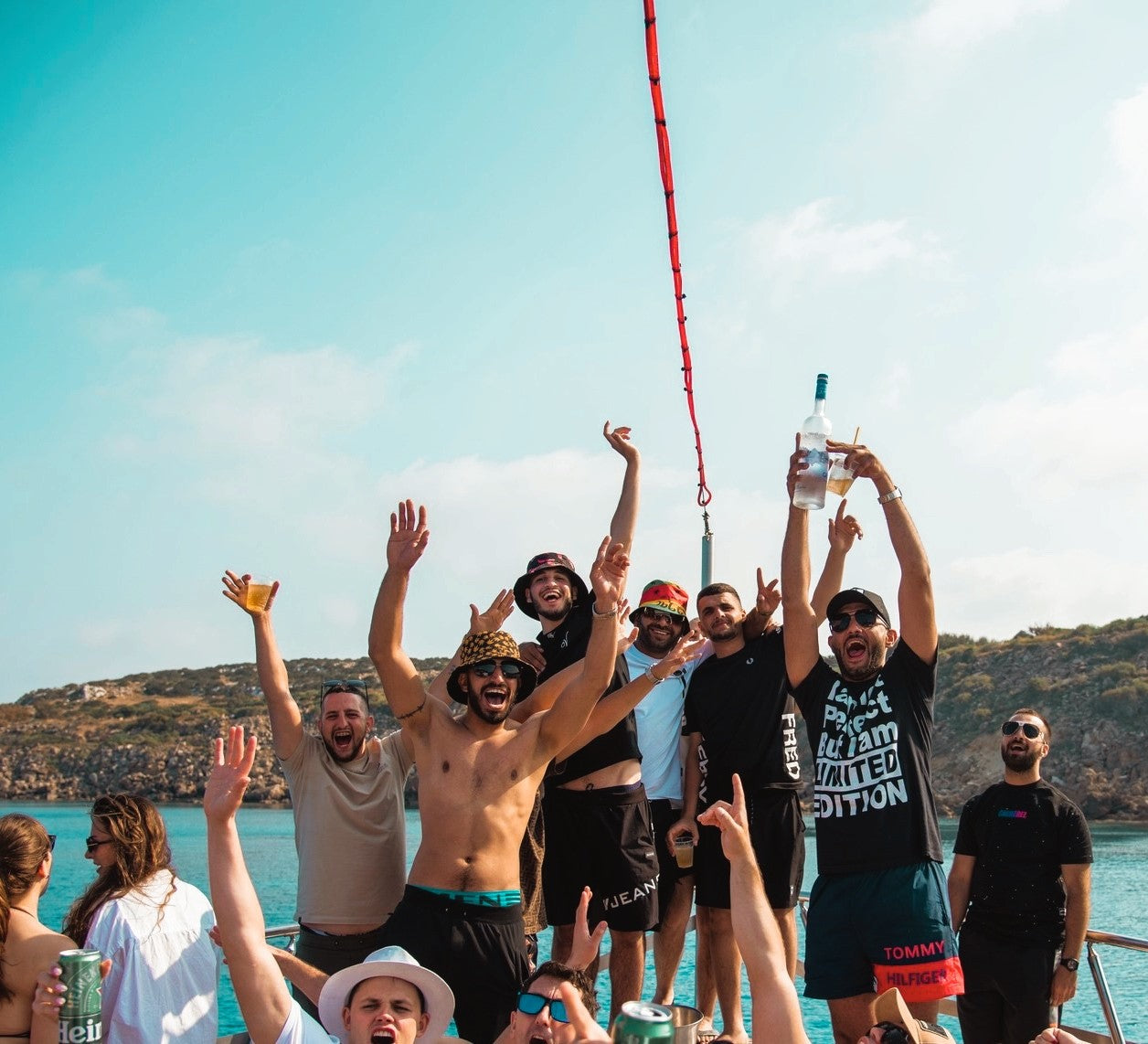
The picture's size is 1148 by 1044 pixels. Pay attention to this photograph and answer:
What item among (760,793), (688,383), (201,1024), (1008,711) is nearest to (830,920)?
(760,793)

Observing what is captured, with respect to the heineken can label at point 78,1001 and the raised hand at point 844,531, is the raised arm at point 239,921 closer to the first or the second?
the heineken can label at point 78,1001

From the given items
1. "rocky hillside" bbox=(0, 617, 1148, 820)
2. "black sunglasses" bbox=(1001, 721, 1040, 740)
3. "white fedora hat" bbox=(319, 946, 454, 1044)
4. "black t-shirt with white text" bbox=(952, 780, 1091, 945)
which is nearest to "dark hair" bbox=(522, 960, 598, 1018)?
"white fedora hat" bbox=(319, 946, 454, 1044)

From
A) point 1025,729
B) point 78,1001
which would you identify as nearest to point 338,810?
point 78,1001

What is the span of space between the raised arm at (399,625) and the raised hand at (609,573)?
0.77 m

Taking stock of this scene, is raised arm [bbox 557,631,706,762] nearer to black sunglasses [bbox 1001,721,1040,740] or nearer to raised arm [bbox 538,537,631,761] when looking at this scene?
raised arm [bbox 538,537,631,761]

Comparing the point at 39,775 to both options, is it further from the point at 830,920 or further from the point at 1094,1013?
the point at 830,920

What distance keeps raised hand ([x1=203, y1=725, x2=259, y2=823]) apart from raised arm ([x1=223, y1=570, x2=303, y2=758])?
1.80 meters

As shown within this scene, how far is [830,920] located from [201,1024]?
243 centimetres

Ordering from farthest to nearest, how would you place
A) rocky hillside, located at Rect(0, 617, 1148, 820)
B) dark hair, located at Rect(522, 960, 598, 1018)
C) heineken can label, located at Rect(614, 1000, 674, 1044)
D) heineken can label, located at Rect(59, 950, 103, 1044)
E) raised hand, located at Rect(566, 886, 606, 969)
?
rocky hillside, located at Rect(0, 617, 1148, 820), raised hand, located at Rect(566, 886, 606, 969), dark hair, located at Rect(522, 960, 598, 1018), heineken can label, located at Rect(59, 950, 103, 1044), heineken can label, located at Rect(614, 1000, 674, 1044)

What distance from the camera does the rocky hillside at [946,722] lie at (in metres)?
55.4

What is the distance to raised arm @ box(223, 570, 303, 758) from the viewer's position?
514 cm

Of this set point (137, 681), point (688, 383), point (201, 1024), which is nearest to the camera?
point (201, 1024)

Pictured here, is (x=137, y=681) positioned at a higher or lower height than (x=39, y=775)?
higher

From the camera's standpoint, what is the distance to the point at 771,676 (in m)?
5.89
